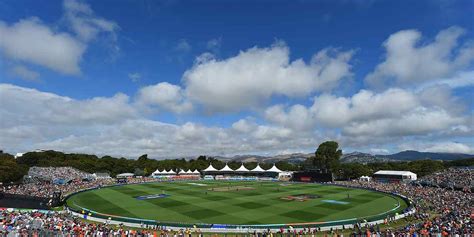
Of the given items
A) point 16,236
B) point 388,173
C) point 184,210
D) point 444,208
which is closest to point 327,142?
point 388,173

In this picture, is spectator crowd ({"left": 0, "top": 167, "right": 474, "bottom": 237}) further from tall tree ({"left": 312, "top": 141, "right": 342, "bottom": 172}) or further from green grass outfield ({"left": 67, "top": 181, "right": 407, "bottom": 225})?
tall tree ({"left": 312, "top": 141, "right": 342, "bottom": 172})

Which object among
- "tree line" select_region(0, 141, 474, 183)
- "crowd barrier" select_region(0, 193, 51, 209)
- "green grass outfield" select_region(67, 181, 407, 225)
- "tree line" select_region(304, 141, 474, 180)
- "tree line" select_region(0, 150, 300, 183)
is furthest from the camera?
"tree line" select_region(0, 150, 300, 183)

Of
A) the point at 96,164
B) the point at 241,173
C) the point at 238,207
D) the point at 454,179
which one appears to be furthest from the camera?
the point at 96,164

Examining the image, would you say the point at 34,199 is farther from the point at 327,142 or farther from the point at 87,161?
the point at 327,142

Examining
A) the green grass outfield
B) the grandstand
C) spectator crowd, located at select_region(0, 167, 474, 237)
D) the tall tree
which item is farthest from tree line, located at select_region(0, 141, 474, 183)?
the green grass outfield

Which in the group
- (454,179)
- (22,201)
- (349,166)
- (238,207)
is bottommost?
(238,207)

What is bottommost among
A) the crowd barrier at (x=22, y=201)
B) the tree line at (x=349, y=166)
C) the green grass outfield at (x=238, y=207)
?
the green grass outfield at (x=238, y=207)

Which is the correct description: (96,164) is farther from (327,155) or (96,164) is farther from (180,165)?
(327,155)

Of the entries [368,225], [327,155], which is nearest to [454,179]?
[368,225]

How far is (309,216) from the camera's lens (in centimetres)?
3834

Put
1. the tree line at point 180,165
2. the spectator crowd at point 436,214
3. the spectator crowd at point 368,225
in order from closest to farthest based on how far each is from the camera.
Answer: the spectator crowd at point 368,225
the spectator crowd at point 436,214
the tree line at point 180,165

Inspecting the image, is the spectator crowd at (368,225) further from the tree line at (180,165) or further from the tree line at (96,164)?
the tree line at (96,164)

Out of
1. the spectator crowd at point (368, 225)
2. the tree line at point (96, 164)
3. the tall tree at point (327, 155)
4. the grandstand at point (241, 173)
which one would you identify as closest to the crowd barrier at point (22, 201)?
the spectator crowd at point (368, 225)

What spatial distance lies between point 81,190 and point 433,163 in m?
111
